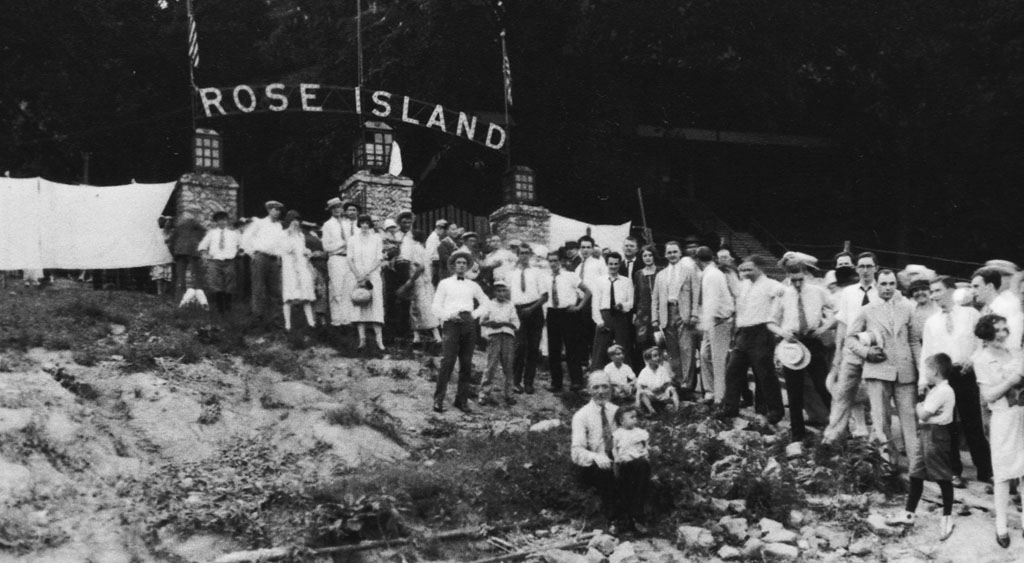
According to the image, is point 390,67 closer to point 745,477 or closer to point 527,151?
point 527,151

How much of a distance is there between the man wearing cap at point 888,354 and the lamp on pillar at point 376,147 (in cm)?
1003

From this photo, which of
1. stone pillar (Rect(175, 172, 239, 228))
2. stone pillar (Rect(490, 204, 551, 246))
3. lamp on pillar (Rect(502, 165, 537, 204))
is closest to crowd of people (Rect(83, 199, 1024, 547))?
stone pillar (Rect(175, 172, 239, 228))

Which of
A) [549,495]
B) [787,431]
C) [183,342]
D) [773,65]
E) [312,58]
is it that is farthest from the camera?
[312,58]

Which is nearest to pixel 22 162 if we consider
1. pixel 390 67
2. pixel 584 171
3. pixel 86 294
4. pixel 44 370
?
pixel 390 67

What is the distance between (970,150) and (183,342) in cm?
1899

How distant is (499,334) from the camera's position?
39.8 ft

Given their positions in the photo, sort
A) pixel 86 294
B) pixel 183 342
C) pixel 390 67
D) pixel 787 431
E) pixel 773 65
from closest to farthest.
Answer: pixel 787 431
pixel 183 342
pixel 86 294
pixel 390 67
pixel 773 65

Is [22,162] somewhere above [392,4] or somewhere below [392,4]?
below

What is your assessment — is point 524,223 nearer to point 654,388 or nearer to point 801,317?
point 654,388

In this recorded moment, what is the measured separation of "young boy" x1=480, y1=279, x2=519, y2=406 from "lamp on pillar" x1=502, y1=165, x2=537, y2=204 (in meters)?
6.76

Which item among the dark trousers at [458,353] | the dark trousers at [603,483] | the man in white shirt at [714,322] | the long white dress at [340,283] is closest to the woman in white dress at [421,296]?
the long white dress at [340,283]

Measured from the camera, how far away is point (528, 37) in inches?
887

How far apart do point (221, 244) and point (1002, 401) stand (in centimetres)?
956

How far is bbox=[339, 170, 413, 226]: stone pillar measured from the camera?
17578 mm
